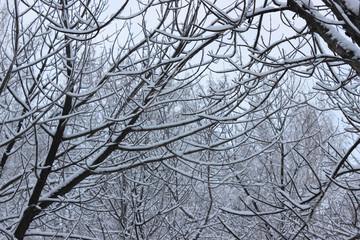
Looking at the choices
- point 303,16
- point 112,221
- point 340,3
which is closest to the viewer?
point 340,3

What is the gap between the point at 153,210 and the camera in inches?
227

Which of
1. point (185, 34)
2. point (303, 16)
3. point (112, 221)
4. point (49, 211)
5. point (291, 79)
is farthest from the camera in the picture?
point (291, 79)

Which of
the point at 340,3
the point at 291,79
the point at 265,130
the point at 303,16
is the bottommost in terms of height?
the point at 340,3

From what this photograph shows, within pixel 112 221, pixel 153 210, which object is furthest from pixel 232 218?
pixel 112 221

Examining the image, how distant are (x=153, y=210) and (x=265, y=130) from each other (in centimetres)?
362

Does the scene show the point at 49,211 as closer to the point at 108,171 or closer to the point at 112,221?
the point at 108,171

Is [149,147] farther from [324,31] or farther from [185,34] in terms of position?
[324,31]

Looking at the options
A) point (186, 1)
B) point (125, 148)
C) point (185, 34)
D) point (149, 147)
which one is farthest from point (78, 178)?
point (186, 1)

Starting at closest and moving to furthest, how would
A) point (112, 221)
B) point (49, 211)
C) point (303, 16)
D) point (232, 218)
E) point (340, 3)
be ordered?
point (340, 3)
point (303, 16)
point (49, 211)
point (232, 218)
point (112, 221)

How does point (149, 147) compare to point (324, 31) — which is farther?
point (149, 147)

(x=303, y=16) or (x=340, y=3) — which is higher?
(x=303, y=16)

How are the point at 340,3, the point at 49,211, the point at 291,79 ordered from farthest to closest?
1. the point at 291,79
2. the point at 49,211
3. the point at 340,3

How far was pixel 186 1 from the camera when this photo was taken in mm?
3076

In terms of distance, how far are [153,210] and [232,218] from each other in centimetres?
147
